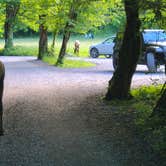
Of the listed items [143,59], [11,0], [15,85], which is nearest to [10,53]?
[11,0]

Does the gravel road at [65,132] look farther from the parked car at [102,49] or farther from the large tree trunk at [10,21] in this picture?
the large tree trunk at [10,21]

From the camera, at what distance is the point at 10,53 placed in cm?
4547

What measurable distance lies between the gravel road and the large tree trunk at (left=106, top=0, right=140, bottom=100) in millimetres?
587

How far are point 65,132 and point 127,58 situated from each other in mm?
5054

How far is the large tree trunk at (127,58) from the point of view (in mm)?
14836

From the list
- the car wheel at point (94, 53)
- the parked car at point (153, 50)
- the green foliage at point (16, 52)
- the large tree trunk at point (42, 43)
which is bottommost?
the green foliage at point (16, 52)

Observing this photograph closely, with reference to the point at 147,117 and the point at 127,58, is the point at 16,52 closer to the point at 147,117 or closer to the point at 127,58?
the point at 127,58

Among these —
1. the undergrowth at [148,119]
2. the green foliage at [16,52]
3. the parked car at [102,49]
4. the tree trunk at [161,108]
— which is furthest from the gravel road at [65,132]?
the green foliage at [16,52]

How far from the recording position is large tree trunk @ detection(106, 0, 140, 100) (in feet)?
48.7

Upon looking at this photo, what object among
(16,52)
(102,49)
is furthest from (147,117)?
(16,52)

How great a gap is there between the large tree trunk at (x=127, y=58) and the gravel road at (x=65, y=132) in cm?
59

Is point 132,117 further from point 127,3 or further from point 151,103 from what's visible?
point 127,3

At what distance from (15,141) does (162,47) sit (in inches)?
637

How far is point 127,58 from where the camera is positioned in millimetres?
15086
